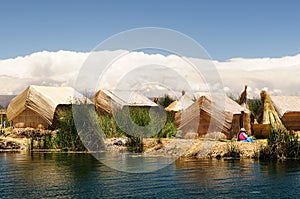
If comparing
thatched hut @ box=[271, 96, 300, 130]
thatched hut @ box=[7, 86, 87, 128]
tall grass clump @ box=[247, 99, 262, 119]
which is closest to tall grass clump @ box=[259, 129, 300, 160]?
thatched hut @ box=[271, 96, 300, 130]

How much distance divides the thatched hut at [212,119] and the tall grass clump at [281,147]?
5.87m

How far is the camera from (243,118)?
2812cm

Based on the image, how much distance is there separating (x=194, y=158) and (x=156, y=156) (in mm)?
1866

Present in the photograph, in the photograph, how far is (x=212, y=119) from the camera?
27.2 metres

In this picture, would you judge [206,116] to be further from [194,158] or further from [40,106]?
[40,106]

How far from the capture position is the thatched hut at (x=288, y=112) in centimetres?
3121

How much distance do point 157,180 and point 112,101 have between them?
19.7 m

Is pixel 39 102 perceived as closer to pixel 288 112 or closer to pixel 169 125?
pixel 169 125

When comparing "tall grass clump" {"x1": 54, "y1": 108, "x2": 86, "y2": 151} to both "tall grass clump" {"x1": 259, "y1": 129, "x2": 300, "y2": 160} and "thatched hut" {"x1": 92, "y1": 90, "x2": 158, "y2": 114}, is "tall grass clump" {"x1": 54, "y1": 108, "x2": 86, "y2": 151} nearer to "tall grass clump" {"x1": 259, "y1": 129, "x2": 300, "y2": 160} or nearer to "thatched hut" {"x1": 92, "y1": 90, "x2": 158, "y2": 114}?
"thatched hut" {"x1": 92, "y1": 90, "x2": 158, "y2": 114}

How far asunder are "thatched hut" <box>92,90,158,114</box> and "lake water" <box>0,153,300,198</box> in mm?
13555

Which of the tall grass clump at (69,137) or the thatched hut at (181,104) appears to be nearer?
the tall grass clump at (69,137)

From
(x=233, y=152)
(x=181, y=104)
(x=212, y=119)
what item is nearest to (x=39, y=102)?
(x=181, y=104)

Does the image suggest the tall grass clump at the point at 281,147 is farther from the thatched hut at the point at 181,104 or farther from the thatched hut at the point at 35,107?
the thatched hut at the point at 35,107

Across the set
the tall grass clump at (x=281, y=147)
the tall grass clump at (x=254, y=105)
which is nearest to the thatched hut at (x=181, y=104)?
the tall grass clump at (x=254, y=105)
